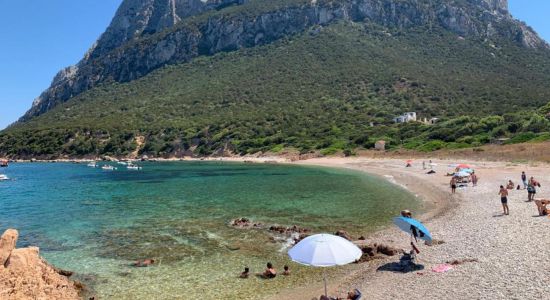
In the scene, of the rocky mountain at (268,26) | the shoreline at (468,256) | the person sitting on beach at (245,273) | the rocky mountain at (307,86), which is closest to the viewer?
the shoreline at (468,256)

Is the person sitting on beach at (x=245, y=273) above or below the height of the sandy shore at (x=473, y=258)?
below

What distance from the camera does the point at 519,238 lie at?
17203 mm

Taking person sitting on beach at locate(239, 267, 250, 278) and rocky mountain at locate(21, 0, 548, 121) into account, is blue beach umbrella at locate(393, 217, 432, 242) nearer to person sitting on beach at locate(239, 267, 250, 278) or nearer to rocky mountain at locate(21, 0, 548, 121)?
person sitting on beach at locate(239, 267, 250, 278)

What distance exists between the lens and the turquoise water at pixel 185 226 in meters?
15.8

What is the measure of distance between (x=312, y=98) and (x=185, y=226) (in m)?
98.5

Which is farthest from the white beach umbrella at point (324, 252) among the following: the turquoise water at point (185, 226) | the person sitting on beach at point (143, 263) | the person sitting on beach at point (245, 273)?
the person sitting on beach at point (143, 263)

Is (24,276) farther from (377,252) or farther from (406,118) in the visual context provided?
(406,118)

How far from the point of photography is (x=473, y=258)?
15195mm

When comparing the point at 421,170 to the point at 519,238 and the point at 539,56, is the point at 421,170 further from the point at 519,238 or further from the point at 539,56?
the point at 539,56

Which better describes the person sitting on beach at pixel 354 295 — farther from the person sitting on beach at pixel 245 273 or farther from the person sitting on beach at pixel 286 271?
the person sitting on beach at pixel 245 273

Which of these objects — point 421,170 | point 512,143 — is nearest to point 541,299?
point 421,170

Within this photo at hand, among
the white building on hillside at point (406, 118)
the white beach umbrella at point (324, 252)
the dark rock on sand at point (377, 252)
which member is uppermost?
the white building on hillside at point (406, 118)

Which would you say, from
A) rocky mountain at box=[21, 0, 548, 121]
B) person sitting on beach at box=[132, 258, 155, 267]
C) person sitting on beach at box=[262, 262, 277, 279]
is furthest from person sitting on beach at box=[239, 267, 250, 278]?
rocky mountain at box=[21, 0, 548, 121]

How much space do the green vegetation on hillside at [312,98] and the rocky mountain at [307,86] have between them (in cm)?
42
